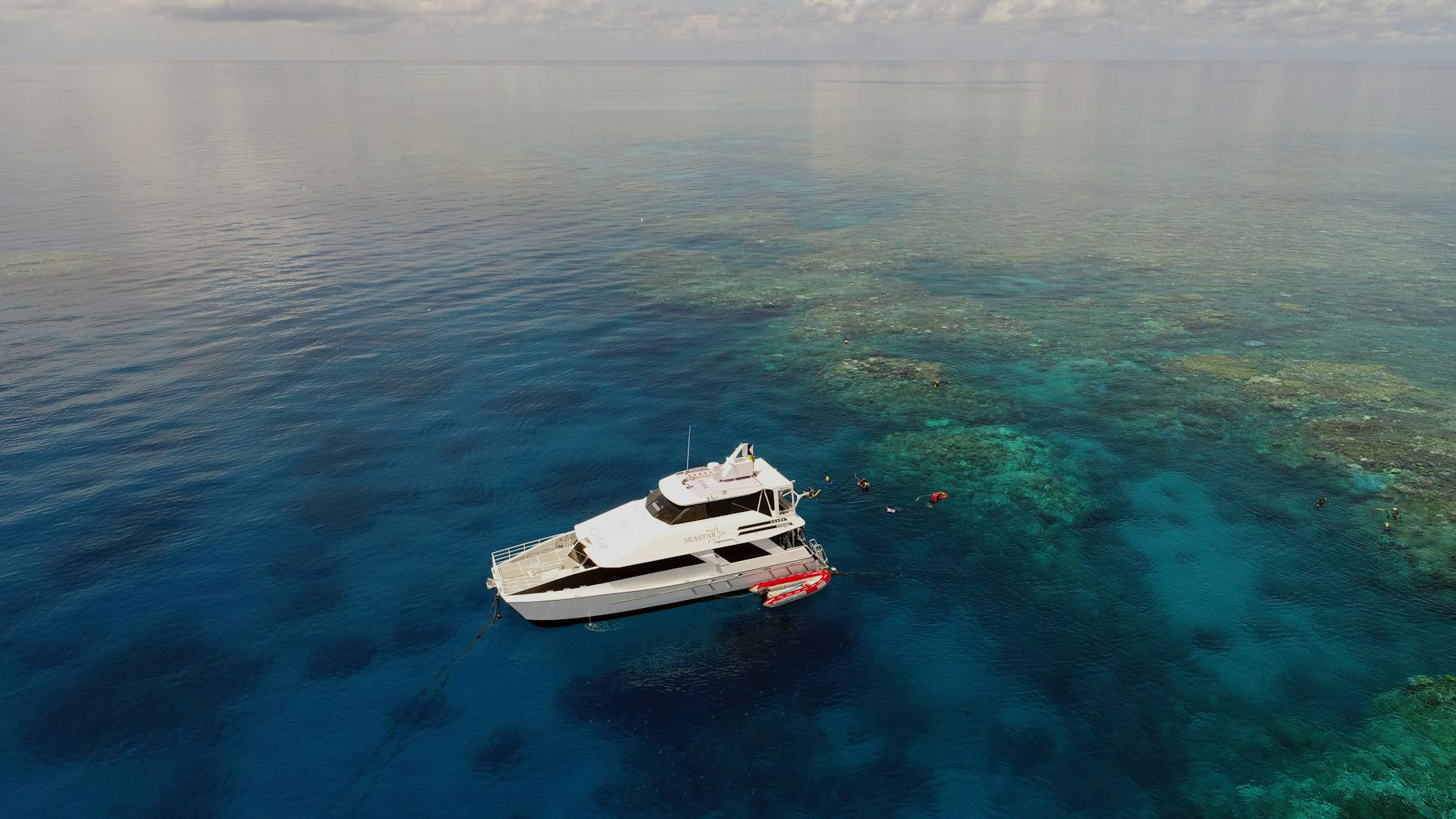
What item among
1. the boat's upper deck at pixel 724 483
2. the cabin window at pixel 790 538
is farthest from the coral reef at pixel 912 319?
the cabin window at pixel 790 538

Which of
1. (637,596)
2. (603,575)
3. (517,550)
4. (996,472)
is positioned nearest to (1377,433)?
(996,472)

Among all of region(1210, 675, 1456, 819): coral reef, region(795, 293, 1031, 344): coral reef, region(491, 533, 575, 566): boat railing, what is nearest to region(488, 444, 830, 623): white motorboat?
region(491, 533, 575, 566): boat railing

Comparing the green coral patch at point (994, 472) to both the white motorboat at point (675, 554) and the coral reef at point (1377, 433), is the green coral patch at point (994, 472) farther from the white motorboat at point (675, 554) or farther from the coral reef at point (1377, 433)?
the coral reef at point (1377, 433)

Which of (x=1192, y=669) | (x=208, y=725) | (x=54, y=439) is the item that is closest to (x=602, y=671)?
(x=208, y=725)

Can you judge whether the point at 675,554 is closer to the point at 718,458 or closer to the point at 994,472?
the point at 718,458

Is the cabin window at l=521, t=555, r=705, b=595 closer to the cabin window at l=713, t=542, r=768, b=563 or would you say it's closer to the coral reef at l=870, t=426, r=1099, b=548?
the cabin window at l=713, t=542, r=768, b=563

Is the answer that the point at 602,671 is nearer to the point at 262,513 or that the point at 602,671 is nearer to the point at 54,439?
the point at 262,513
